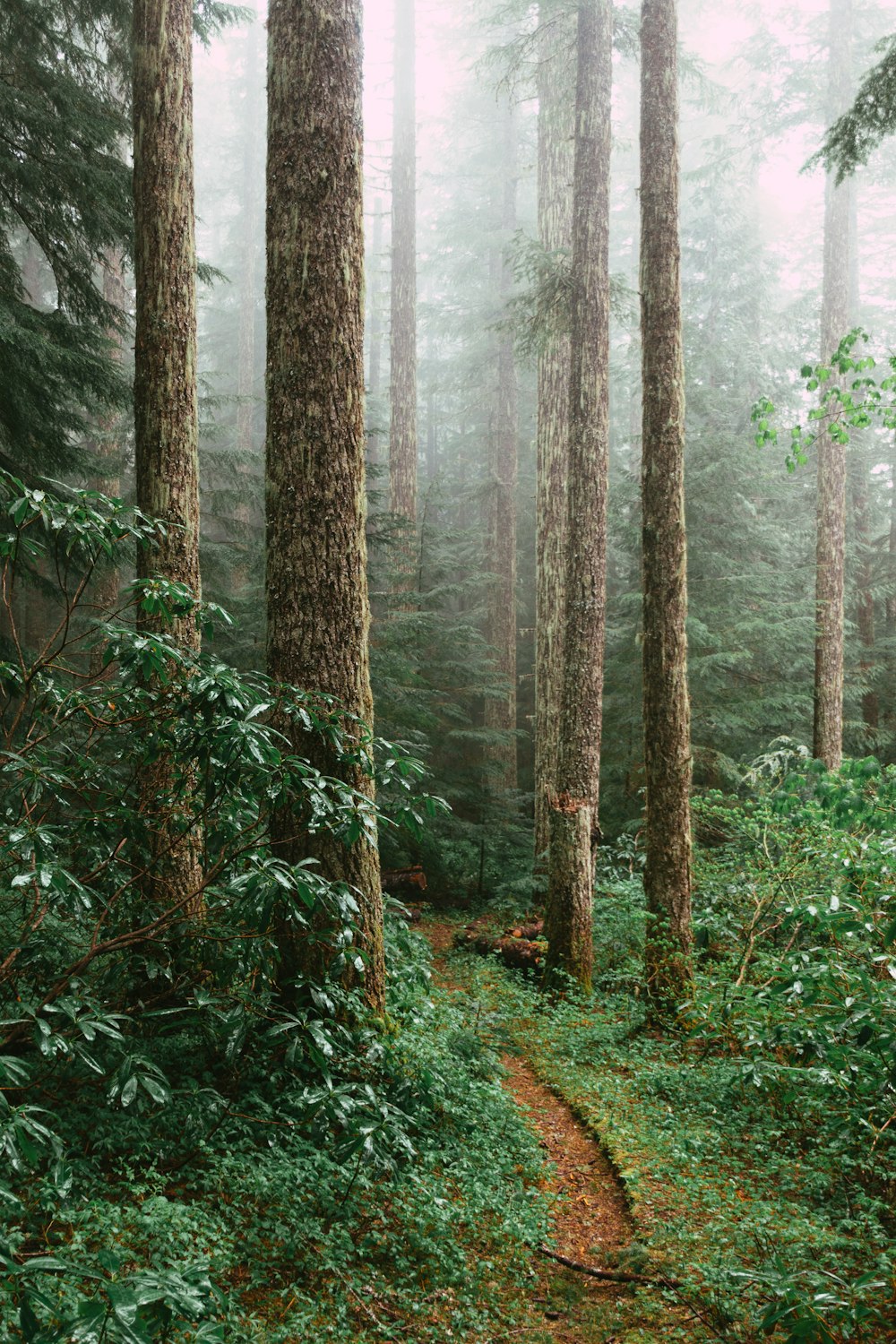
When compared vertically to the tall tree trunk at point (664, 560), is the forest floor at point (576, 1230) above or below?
below

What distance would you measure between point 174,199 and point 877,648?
1443cm

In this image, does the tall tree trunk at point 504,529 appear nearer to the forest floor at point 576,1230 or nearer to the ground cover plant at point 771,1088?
the ground cover plant at point 771,1088

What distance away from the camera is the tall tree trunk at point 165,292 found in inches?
215

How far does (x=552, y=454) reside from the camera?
39.0 feet

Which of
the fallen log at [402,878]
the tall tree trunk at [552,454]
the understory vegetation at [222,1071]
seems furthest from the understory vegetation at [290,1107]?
the fallen log at [402,878]

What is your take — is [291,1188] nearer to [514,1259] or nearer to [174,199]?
[514,1259]

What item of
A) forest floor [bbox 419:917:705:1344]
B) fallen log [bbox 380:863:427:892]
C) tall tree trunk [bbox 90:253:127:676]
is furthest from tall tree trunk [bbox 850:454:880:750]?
tall tree trunk [bbox 90:253:127:676]

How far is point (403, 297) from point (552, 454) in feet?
24.7

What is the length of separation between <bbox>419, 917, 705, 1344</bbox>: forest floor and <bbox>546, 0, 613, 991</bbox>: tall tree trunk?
204 centimetres

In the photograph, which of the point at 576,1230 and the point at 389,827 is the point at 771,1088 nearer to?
the point at 576,1230

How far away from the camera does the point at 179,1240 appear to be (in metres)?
2.94

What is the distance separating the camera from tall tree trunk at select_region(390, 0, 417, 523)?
16.4m

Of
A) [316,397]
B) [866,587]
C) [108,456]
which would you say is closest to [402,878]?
[108,456]

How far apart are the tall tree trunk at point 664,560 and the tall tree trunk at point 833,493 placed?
5.92 m
